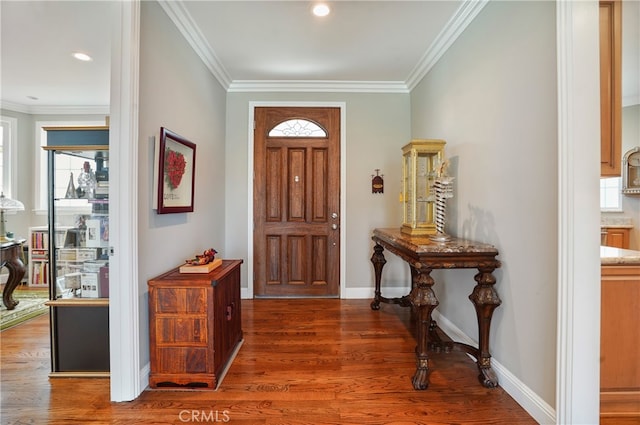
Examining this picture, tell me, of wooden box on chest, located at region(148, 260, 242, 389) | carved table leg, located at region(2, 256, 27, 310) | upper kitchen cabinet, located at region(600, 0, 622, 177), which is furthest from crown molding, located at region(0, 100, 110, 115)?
upper kitchen cabinet, located at region(600, 0, 622, 177)

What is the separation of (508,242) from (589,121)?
0.78 metres

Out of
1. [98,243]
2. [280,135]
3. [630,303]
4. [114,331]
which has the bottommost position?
[114,331]

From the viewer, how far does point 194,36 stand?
2514 millimetres

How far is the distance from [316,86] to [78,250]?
9.53 feet

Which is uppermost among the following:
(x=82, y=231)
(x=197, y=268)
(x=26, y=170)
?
(x=26, y=170)

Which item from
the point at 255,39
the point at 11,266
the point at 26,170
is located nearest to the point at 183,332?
the point at 255,39

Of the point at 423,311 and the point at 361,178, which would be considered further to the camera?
the point at 361,178

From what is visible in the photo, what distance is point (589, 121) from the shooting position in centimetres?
136

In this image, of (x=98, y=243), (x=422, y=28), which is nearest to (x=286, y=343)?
(x=98, y=243)

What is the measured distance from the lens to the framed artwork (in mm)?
2014

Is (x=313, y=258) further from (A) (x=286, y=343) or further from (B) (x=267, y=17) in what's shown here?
(B) (x=267, y=17)

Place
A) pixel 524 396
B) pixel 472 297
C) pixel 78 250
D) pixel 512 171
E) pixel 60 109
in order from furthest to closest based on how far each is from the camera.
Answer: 1. pixel 60 109
2. pixel 78 250
3. pixel 472 297
4. pixel 512 171
5. pixel 524 396

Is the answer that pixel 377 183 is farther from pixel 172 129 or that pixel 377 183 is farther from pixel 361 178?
pixel 172 129

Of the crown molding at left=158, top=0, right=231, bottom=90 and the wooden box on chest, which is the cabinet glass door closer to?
the wooden box on chest
